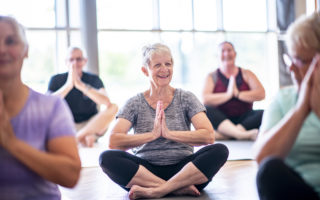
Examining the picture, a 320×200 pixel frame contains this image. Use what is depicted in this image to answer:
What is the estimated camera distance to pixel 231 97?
5199mm

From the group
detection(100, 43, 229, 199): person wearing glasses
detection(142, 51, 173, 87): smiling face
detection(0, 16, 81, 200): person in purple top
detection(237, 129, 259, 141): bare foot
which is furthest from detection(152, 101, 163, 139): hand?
detection(237, 129, 259, 141): bare foot

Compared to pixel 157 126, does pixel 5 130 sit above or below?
above

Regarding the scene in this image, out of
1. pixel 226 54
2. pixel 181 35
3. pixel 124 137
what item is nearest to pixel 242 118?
pixel 226 54

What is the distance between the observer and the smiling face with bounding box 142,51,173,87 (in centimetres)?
269

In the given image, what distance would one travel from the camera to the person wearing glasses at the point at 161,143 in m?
2.60

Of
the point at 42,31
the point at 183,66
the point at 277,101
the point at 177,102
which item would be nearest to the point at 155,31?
the point at 183,66

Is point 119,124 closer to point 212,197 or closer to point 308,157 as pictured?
point 212,197

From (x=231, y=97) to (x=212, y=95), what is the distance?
0.22 meters

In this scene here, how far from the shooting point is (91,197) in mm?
2748

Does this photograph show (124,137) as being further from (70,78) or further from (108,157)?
(70,78)

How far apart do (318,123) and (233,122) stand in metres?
3.79

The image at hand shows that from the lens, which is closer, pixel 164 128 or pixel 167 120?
pixel 164 128

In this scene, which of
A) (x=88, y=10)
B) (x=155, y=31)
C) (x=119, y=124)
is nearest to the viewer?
(x=119, y=124)

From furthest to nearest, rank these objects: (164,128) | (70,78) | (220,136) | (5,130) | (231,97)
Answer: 1. (220,136)
2. (231,97)
3. (70,78)
4. (164,128)
5. (5,130)
